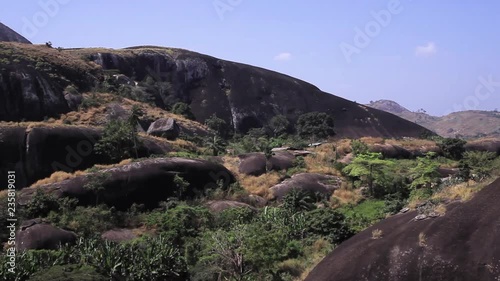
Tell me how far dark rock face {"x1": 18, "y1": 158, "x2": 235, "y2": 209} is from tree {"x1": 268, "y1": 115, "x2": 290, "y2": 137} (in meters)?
39.4

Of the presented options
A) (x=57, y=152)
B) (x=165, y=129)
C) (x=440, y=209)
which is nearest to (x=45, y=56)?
(x=165, y=129)

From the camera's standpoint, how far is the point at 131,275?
821 inches

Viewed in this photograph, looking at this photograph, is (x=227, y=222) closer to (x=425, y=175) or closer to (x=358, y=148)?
(x=425, y=175)

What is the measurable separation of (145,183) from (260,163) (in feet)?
39.1

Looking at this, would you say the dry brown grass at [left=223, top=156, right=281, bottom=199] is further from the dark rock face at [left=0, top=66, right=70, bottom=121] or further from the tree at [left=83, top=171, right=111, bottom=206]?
the dark rock face at [left=0, top=66, right=70, bottom=121]

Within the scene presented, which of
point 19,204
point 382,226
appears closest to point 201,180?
point 19,204

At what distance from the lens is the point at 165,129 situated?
48.7m

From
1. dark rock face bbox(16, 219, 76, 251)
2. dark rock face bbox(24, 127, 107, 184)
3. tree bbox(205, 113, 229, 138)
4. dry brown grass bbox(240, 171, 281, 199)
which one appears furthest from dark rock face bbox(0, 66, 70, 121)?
dark rock face bbox(16, 219, 76, 251)

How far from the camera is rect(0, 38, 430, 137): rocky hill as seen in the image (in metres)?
66.9

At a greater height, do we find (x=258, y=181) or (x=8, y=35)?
(x=8, y=35)

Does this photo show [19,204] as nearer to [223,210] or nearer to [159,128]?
[223,210]

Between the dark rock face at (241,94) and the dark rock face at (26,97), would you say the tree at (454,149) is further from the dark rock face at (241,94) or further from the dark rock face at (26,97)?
the dark rock face at (26,97)

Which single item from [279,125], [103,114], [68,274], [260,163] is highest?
[103,114]

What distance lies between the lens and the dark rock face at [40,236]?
80.7ft
